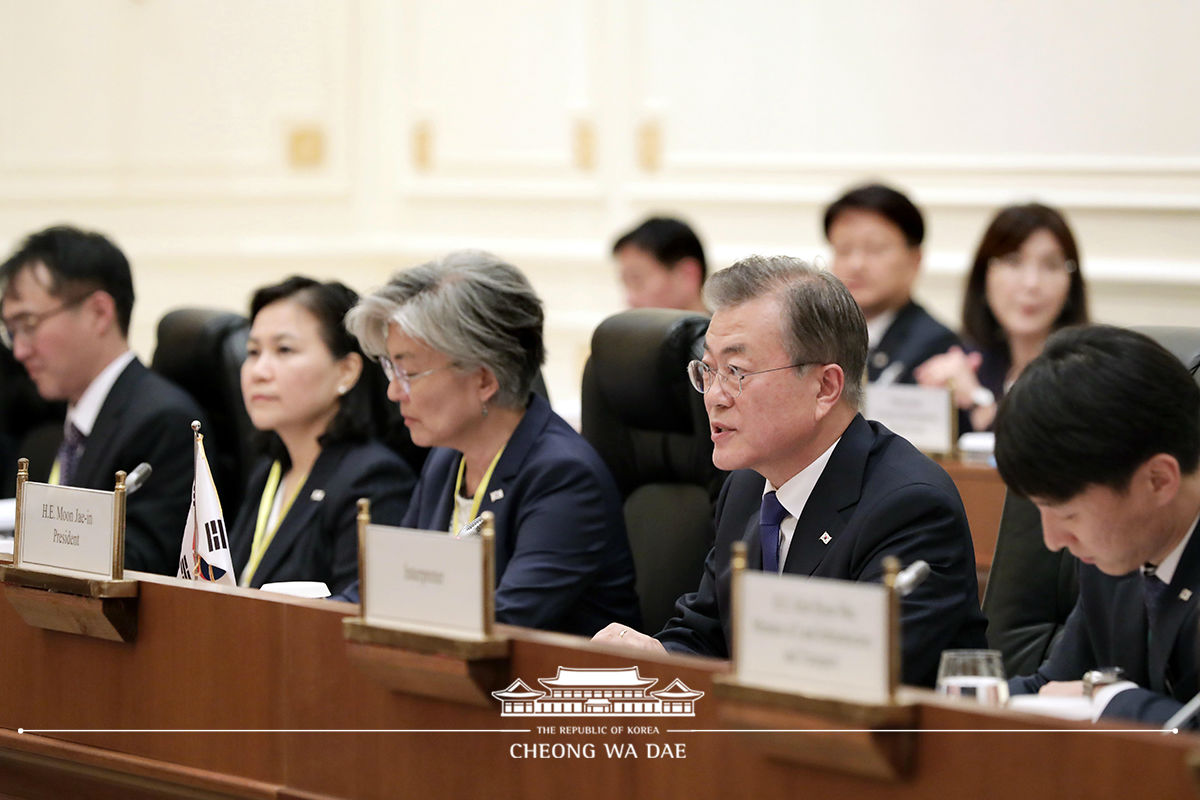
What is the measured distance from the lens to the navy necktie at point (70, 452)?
133 inches

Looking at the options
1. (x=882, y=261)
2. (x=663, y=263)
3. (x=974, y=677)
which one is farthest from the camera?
(x=663, y=263)

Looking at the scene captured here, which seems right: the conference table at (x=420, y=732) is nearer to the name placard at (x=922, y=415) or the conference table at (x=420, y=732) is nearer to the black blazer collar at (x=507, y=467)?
the black blazer collar at (x=507, y=467)

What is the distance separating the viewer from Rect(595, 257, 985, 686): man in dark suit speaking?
203cm

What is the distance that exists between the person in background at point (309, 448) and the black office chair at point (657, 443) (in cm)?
45

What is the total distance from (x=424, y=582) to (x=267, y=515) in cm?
139

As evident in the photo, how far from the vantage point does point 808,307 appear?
2.18 meters

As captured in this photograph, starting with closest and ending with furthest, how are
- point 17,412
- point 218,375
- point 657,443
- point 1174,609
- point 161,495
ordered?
1. point 1174,609
2. point 657,443
3. point 161,495
4. point 218,375
5. point 17,412

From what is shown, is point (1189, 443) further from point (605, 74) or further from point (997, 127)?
point (605, 74)

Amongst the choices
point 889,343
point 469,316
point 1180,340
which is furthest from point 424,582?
point 889,343

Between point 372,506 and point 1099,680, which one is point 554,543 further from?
point 1099,680

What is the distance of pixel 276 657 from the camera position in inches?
74.8

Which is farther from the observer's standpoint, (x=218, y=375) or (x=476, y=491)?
(x=218, y=375)

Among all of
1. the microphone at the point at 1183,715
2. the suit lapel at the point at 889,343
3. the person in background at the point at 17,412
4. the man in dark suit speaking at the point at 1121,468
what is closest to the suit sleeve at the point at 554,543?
the man in dark suit speaking at the point at 1121,468

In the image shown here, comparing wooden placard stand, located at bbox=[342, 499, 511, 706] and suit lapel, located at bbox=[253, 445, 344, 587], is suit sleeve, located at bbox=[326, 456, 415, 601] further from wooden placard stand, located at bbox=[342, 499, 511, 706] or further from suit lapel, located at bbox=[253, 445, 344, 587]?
wooden placard stand, located at bbox=[342, 499, 511, 706]
